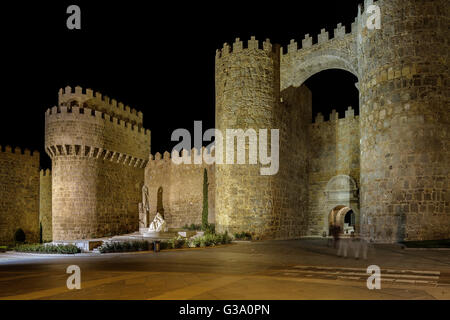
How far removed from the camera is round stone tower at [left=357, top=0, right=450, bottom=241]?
47.5 ft

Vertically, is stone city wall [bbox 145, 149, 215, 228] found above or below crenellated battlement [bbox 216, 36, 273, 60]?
below

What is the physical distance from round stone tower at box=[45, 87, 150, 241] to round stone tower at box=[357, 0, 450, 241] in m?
15.2

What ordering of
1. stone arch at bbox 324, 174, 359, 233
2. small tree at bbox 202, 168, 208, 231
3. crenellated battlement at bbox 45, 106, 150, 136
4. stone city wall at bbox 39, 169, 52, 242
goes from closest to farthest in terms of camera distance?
stone arch at bbox 324, 174, 359, 233 → crenellated battlement at bbox 45, 106, 150, 136 → small tree at bbox 202, 168, 208, 231 → stone city wall at bbox 39, 169, 52, 242

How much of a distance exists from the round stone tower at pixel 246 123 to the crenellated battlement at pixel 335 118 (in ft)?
15.1

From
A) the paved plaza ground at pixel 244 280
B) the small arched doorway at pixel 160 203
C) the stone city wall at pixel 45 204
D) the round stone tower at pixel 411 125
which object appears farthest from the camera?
the stone city wall at pixel 45 204

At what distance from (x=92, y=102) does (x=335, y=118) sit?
14.8 meters

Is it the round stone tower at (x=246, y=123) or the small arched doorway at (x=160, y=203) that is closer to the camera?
the round stone tower at (x=246, y=123)

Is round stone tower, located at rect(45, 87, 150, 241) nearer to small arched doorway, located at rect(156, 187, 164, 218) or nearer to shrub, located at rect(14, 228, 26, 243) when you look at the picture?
small arched doorway, located at rect(156, 187, 164, 218)

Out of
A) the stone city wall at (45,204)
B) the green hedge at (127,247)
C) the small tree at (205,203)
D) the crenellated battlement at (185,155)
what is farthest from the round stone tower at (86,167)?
the green hedge at (127,247)

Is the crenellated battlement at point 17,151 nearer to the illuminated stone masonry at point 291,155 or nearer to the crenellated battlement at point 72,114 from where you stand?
the illuminated stone masonry at point 291,155

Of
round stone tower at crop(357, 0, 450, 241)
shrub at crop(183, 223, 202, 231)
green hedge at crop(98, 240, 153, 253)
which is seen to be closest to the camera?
green hedge at crop(98, 240, 153, 253)

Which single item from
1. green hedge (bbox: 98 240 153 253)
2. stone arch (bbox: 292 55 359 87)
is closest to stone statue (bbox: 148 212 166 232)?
green hedge (bbox: 98 240 153 253)

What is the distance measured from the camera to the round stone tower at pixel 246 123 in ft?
64.2
